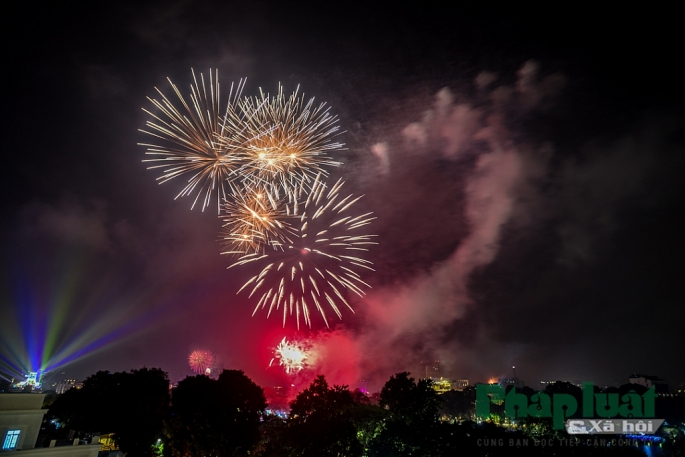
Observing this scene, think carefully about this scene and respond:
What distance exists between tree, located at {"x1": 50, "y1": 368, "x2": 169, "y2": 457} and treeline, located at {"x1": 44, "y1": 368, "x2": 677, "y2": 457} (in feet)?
0.27

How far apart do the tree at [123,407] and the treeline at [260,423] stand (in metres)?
0.08

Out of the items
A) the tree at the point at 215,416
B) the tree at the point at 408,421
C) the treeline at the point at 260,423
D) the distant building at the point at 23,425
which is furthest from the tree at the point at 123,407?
the tree at the point at 408,421

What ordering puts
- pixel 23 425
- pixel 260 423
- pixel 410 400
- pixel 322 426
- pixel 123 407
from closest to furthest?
1. pixel 23 425
2. pixel 322 426
3. pixel 123 407
4. pixel 260 423
5. pixel 410 400

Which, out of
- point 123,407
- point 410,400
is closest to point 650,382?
point 410,400

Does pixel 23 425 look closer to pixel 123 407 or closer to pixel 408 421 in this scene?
pixel 123 407

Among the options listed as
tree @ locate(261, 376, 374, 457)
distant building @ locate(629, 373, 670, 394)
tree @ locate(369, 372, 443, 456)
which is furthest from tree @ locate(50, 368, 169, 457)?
distant building @ locate(629, 373, 670, 394)

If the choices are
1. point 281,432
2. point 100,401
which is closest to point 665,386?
point 281,432

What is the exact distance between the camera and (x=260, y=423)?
34781mm

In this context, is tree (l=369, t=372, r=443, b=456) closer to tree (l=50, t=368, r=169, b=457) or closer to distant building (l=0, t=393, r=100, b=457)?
tree (l=50, t=368, r=169, b=457)

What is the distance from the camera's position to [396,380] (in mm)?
38562

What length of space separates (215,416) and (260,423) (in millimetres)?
5180

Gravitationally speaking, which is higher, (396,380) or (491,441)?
(396,380)

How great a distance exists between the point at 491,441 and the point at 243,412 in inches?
783

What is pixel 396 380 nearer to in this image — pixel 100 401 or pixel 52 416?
pixel 100 401
